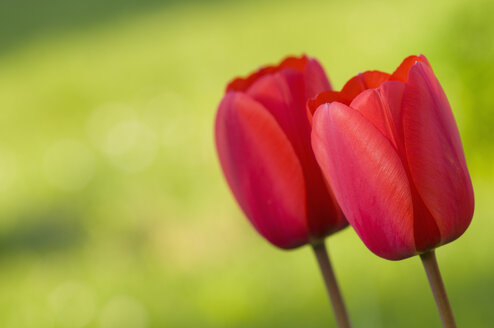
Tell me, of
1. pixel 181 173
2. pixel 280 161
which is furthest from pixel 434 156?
pixel 181 173

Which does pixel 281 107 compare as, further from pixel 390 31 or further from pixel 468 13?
pixel 390 31

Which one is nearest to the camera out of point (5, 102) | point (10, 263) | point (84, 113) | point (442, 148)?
point (442, 148)

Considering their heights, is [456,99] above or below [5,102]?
below

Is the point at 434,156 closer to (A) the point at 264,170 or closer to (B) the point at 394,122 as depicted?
(B) the point at 394,122

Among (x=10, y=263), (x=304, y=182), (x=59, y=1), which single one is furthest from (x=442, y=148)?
(x=59, y=1)

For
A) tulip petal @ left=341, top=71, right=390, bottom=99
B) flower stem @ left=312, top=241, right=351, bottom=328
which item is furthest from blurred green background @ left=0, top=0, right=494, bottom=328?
tulip petal @ left=341, top=71, right=390, bottom=99

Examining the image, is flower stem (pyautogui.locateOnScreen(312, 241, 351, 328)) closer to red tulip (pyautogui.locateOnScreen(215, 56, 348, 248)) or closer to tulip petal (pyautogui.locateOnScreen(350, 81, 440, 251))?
red tulip (pyautogui.locateOnScreen(215, 56, 348, 248))
